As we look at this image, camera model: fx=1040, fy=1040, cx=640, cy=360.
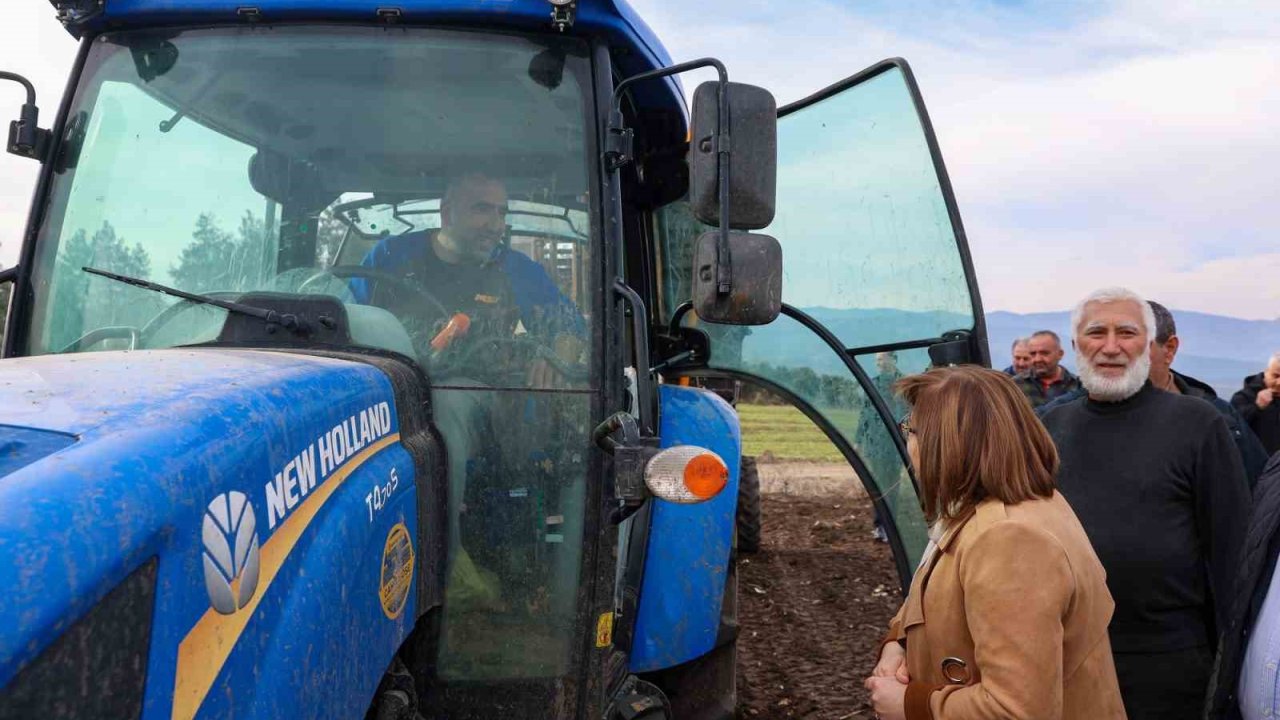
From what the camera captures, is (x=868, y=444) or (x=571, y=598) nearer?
(x=571, y=598)

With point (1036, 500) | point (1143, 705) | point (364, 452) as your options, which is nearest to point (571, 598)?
point (364, 452)

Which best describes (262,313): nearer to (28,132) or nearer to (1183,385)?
(28,132)

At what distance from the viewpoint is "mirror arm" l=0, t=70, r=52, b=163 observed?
2768mm

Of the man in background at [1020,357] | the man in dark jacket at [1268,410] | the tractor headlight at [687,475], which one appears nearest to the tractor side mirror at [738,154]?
the tractor headlight at [687,475]

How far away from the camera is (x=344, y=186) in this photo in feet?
8.98

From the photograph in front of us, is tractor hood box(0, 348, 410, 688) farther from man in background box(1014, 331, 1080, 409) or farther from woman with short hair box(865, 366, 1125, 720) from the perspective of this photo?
man in background box(1014, 331, 1080, 409)

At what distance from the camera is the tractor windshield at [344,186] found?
8.69 feet

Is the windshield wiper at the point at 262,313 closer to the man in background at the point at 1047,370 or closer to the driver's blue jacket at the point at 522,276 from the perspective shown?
the driver's blue jacket at the point at 522,276

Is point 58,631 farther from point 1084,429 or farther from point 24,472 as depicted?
point 1084,429

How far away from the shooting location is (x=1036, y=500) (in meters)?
2.01

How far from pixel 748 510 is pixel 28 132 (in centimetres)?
545

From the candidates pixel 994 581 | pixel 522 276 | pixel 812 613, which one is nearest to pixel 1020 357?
pixel 812 613

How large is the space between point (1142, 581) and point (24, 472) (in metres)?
2.76

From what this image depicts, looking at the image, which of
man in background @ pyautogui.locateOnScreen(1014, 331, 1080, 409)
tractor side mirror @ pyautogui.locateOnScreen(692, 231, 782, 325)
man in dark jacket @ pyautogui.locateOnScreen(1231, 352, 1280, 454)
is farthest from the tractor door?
man in background @ pyautogui.locateOnScreen(1014, 331, 1080, 409)
